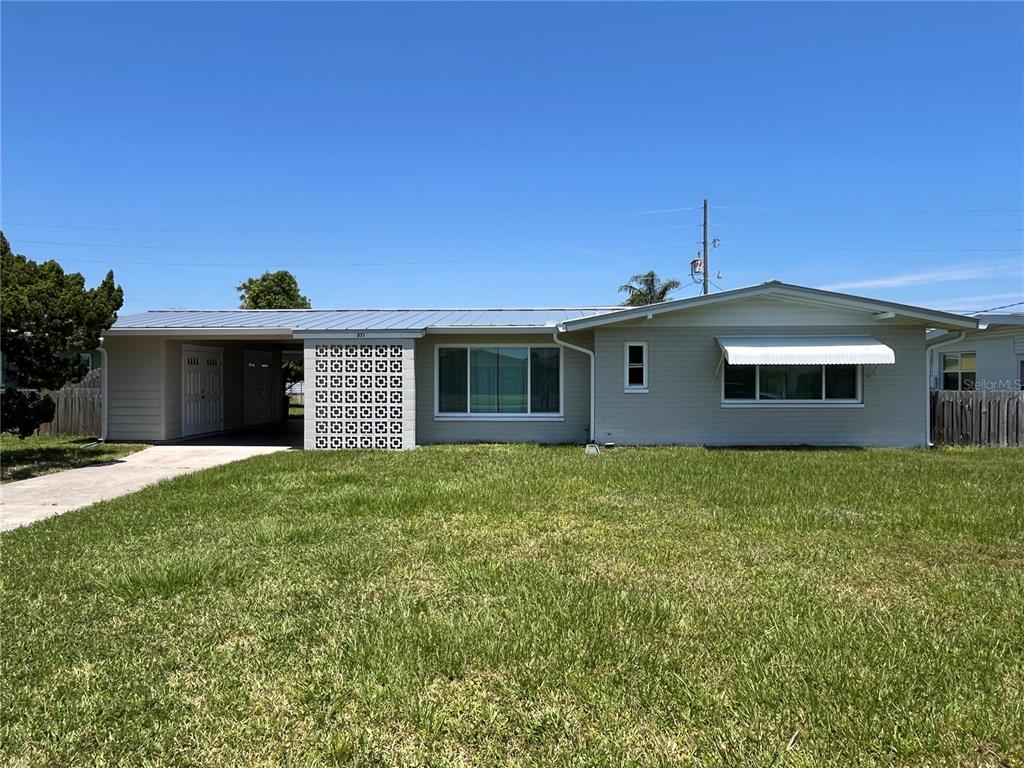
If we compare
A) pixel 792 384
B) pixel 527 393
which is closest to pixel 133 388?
pixel 527 393

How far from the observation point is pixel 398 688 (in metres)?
3.35

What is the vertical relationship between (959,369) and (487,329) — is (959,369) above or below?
below

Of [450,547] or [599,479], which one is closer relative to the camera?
[450,547]

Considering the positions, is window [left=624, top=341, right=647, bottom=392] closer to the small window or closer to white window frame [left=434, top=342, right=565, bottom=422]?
white window frame [left=434, top=342, right=565, bottom=422]

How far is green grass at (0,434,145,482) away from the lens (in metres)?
11.3

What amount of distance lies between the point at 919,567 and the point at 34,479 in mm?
12343

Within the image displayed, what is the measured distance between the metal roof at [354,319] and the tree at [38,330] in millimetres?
2928

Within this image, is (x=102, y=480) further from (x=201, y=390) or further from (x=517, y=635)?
(x=517, y=635)

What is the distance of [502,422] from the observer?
15.0m

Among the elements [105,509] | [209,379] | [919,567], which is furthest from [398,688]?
[209,379]

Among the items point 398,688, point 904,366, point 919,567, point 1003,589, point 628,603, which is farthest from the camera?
point 904,366

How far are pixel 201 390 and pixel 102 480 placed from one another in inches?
294

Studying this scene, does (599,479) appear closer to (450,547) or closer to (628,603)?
(450,547)

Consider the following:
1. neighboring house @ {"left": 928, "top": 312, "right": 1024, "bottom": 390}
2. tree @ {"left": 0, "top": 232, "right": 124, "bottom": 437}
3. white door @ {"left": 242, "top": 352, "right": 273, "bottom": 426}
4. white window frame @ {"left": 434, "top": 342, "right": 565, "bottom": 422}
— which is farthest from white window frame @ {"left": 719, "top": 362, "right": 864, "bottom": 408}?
white door @ {"left": 242, "top": 352, "right": 273, "bottom": 426}
